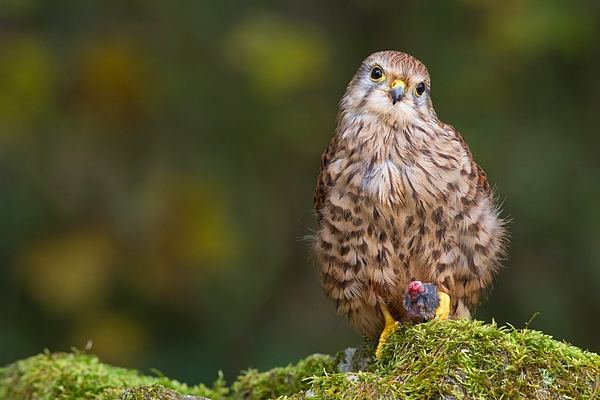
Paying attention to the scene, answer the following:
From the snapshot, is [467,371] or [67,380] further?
[67,380]

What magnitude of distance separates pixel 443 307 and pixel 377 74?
105cm

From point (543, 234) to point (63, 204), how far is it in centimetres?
343

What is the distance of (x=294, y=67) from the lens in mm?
5391

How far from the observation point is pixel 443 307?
2.98m

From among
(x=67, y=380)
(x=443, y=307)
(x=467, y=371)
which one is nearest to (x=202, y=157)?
(x=67, y=380)

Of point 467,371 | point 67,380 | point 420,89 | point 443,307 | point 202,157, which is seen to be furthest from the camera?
point 202,157

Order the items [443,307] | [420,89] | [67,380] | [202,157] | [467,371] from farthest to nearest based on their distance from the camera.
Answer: [202,157] → [420,89] → [67,380] → [443,307] → [467,371]

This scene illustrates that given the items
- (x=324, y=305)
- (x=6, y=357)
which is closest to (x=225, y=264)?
(x=324, y=305)

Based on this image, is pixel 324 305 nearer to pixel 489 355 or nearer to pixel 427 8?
pixel 427 8

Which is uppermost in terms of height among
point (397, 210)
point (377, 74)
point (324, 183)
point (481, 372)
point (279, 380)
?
point (377, 74)

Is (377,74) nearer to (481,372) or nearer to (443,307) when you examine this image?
(443,307)

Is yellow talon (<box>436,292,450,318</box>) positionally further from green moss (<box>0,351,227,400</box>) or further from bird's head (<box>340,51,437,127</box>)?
green moss (<box>0,351,227,400</box>)

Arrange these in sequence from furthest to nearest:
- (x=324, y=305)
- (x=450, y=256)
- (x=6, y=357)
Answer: (x=324, y=305) < (x=6, y=357) < (x=450, y=256)

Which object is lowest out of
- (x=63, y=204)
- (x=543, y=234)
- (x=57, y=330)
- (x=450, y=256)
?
(x=450, y=256)
